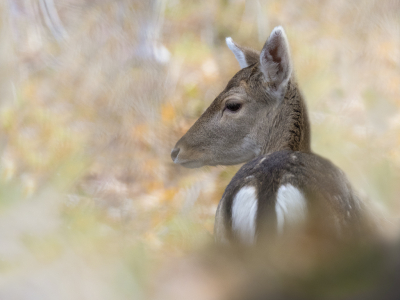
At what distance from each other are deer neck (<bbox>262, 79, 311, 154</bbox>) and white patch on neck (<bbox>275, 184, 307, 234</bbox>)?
1.56 feet

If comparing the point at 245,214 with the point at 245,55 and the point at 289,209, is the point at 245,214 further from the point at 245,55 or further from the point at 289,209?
the point at 245,55

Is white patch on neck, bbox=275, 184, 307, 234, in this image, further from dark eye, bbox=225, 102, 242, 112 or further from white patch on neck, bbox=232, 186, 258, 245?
dark eye, bbox=225, 102, 242, 112

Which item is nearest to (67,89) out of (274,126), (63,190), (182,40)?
(63,190)

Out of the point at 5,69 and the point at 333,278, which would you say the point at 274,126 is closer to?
the point at 333,278

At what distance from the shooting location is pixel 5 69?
1.94m

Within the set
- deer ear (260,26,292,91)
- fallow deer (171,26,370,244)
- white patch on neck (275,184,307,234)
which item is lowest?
white patch on neck (275,184,307,234)

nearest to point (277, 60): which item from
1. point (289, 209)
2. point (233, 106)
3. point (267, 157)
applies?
point (233, 106)

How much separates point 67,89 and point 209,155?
1040mm

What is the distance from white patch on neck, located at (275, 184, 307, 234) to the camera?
0.91 meters

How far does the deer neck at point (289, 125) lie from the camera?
1.40m

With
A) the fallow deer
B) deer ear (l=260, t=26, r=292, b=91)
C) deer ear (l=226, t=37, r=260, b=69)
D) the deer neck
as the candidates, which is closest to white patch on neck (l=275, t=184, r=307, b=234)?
the fallow deer

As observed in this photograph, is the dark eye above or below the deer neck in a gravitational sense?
above

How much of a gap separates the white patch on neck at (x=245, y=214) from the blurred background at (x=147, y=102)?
0.45 m

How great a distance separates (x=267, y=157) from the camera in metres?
1.14
